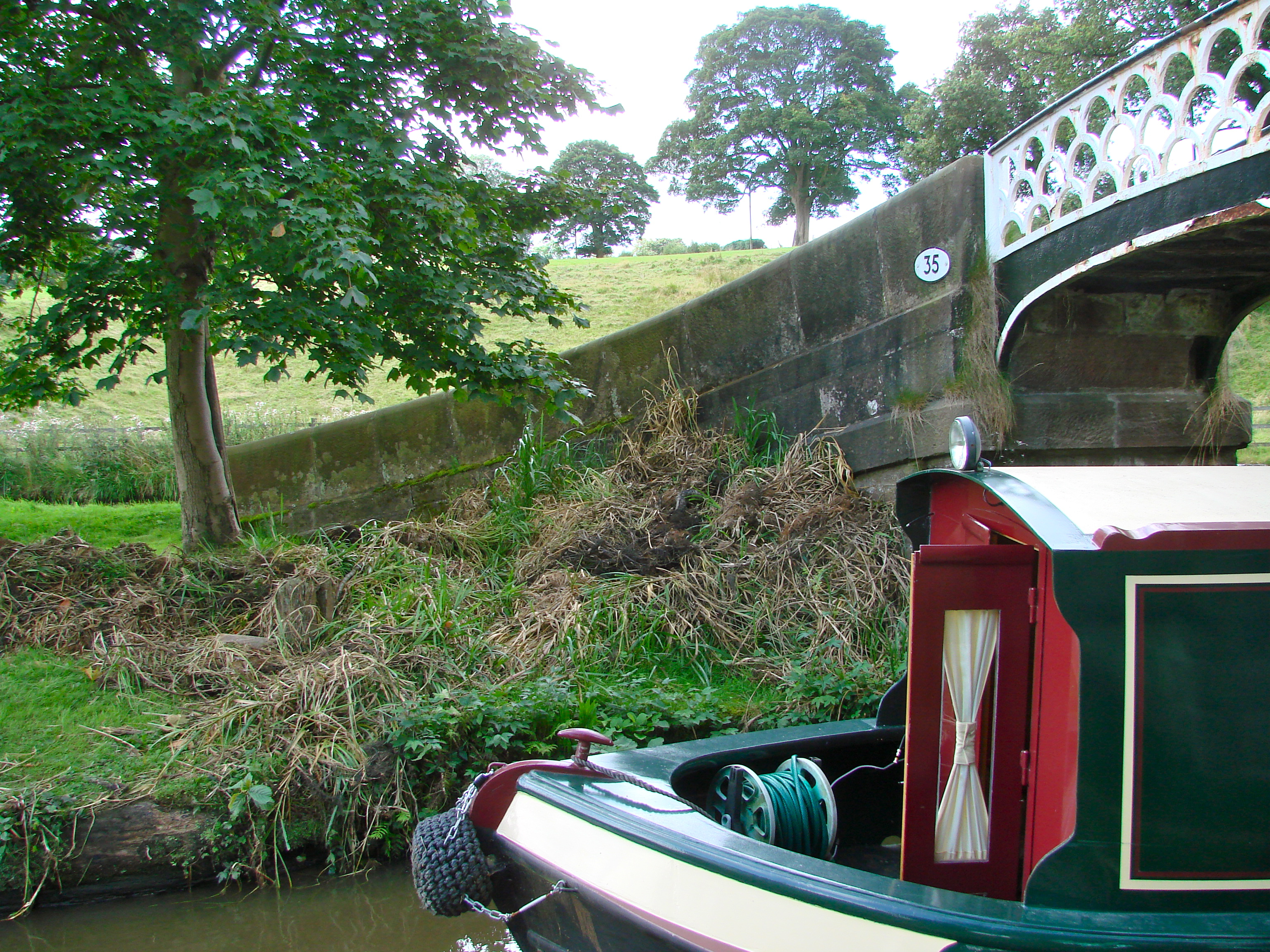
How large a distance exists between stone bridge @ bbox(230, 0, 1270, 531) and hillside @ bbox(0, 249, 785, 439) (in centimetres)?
93

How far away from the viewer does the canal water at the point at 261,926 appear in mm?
3654

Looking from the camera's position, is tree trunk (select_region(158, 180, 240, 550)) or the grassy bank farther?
tree trunk (select_region(158, 180, 240, 550))

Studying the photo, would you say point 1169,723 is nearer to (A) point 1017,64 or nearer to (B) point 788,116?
(A) point 1017,64

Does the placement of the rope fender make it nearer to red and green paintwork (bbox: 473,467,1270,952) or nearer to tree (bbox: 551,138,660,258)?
red and green paintwork (bbox: 473,467,1270,952)

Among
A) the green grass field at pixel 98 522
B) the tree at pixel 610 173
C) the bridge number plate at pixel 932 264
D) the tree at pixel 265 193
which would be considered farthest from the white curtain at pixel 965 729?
Answer: the tree at pixel 610 173

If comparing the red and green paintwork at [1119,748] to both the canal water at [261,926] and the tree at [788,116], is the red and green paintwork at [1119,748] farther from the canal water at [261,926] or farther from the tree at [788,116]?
the tree at [788,116]

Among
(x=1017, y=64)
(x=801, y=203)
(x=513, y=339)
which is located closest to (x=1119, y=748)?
→ (x=513, y=339)

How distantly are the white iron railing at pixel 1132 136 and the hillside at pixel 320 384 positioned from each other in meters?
3.54

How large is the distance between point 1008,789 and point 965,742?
0.19 metres

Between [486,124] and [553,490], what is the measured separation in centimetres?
299

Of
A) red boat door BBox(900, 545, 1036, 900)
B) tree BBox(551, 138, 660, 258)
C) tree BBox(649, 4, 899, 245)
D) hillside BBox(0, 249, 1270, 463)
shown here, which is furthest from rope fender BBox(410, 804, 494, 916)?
tree BBox(649, 4, 899, 245)

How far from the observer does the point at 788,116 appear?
3794cm

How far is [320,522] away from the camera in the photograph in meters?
8.02

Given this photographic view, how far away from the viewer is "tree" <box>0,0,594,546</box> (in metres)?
4.57
